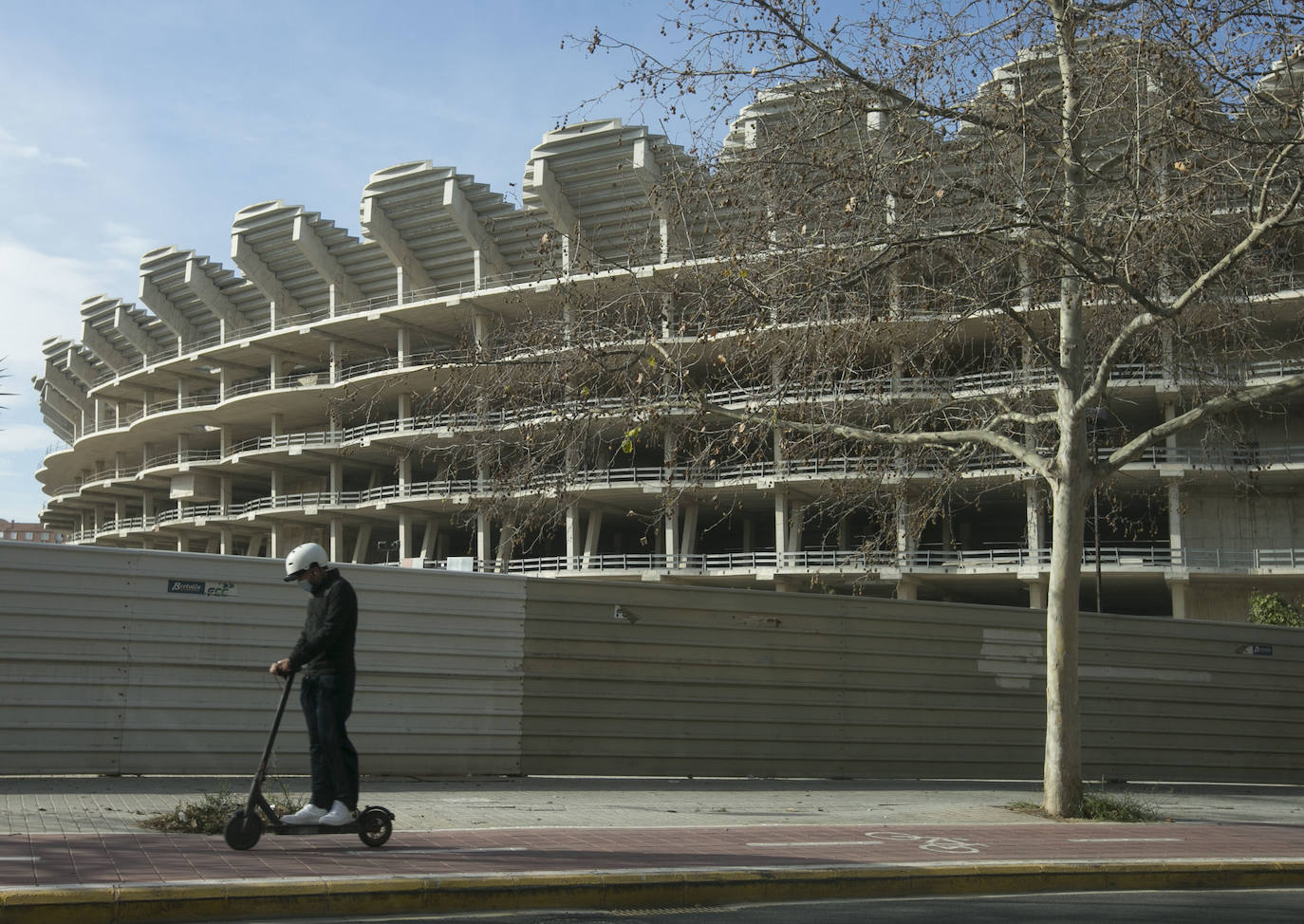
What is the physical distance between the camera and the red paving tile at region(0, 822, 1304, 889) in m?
5.48

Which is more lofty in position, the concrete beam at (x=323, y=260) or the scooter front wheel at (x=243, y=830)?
the concrete beam at (x=323, y=260)

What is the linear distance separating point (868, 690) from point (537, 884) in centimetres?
768

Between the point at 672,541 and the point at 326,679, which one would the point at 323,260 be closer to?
the point at 672,541

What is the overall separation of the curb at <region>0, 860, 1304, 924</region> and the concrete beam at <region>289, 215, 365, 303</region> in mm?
49117

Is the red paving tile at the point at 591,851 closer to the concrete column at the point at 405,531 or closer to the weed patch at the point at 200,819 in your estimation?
the weed patch at the point at 200,819

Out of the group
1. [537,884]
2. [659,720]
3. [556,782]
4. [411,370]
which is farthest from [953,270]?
[411,370]

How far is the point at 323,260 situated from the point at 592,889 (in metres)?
50.1

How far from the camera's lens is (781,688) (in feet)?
40.6

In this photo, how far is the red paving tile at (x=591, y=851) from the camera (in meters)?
5.48

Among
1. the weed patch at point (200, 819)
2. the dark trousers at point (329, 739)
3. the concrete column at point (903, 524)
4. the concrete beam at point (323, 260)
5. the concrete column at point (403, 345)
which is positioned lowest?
the weed patch at point (200, 819)

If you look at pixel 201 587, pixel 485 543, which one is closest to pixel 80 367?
pixel 485 543

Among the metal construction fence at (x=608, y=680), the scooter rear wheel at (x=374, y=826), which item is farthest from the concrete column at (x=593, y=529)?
the scooter rear wheel at (x=374, y=826)

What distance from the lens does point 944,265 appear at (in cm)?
1202

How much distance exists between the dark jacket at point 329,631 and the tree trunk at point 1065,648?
6.29 metres
